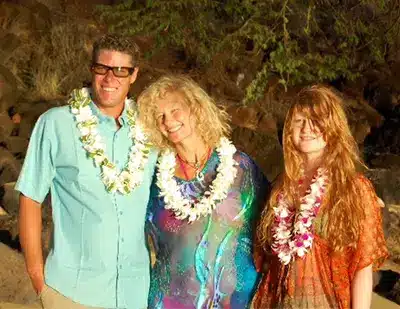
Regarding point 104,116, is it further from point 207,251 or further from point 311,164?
point 311,164

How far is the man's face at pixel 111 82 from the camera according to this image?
144 inches

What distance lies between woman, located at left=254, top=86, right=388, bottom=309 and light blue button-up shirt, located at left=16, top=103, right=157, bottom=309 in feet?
2.23

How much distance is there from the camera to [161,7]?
40.2 ft

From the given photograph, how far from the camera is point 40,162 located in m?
3.63

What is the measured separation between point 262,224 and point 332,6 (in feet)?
30.5

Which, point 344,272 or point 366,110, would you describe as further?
point 366,110

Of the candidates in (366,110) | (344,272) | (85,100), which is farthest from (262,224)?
(366,110)

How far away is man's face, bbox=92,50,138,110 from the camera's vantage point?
3.66m

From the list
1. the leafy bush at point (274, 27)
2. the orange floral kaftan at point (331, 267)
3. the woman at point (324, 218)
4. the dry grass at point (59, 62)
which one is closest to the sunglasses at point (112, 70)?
the woman at point (324, 218)

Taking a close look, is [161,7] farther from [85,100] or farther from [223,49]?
[85,100]

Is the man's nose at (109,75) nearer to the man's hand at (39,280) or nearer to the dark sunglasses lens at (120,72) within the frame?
the dark sunglasses lens at (120,72)

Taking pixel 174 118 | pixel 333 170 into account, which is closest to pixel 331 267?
pixel 333 170

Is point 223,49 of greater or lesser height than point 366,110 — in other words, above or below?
above

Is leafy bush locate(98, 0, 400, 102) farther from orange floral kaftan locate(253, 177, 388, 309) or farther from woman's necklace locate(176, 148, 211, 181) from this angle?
orange floral kaftan locate(253, 177, 388, 309)
